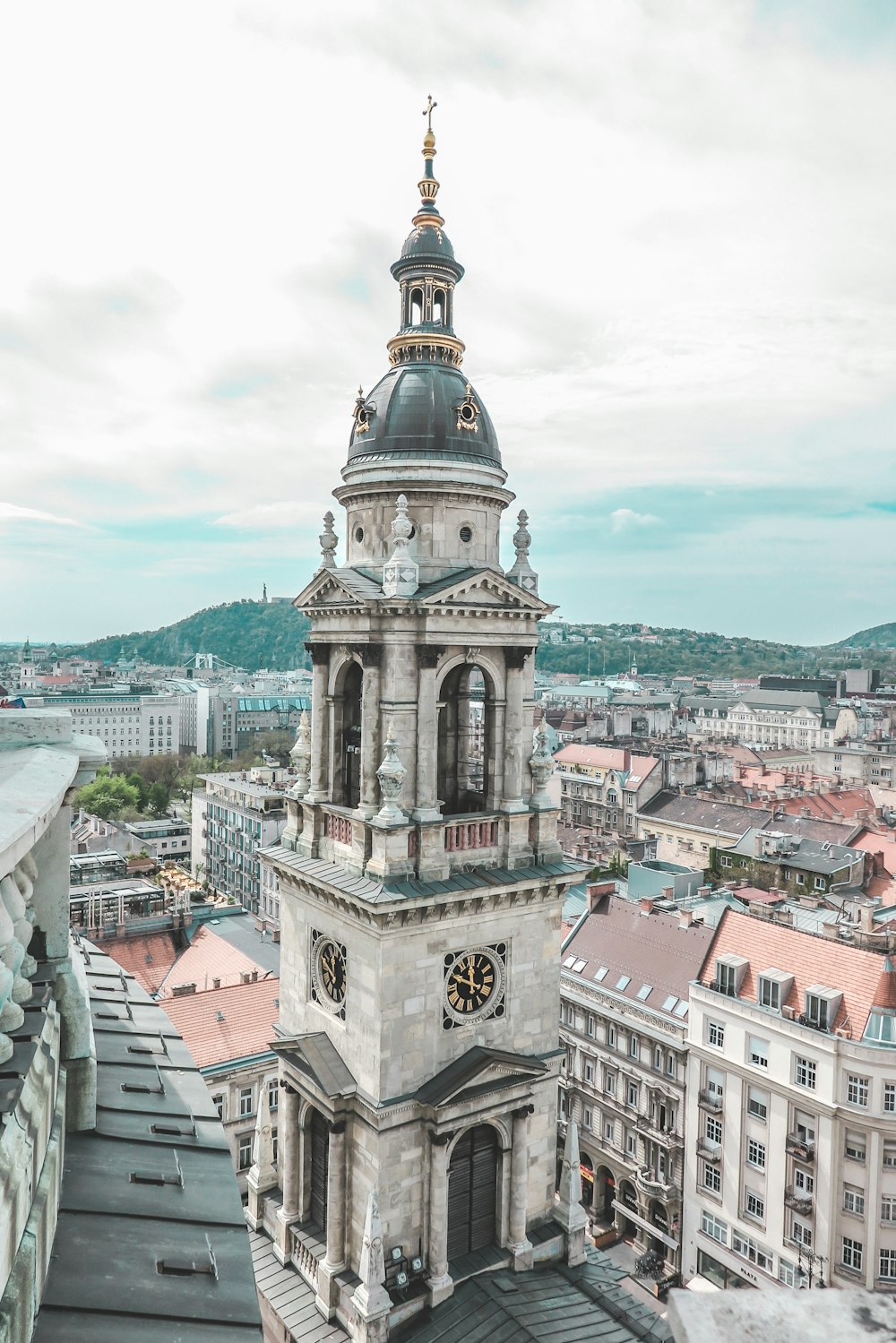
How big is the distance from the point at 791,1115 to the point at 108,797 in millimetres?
116198

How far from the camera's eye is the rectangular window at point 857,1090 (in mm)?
34688

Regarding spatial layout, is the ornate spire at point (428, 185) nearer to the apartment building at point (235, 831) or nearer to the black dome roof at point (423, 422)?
the black dome roof at point (423, 422)

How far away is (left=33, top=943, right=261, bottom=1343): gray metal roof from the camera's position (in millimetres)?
6402

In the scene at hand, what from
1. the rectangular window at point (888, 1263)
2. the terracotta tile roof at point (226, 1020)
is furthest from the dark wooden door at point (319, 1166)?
the rectangular window at point (888, 1263)

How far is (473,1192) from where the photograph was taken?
2167 cm

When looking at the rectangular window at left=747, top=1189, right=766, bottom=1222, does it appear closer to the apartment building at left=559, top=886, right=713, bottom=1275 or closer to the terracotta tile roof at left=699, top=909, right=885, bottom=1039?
the apartment building at left=559, top=886, right=713, bottom=1275

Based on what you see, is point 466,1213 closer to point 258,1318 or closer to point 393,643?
point 393,643

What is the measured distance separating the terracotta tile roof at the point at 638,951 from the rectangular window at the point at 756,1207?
7.98 m

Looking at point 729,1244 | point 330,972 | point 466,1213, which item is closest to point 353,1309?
point 466,1213

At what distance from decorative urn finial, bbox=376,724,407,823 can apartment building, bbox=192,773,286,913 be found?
72.0m

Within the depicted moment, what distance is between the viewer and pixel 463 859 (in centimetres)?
2217

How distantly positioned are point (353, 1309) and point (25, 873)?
17.6m

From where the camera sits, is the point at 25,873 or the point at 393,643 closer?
the point at 25,873

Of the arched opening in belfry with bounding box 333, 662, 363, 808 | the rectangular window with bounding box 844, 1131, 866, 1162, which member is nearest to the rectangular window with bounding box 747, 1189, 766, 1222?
the rectangular window with bounding box 844, 1131, 866, 1162
